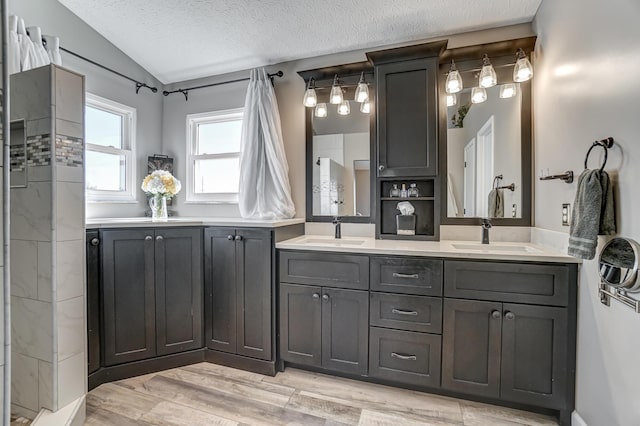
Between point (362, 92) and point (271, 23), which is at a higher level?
point (271, 23)

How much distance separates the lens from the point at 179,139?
316 centimetres

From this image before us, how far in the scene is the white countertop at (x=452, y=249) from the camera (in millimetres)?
1677

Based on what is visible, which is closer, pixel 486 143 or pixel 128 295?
pixel 128 295

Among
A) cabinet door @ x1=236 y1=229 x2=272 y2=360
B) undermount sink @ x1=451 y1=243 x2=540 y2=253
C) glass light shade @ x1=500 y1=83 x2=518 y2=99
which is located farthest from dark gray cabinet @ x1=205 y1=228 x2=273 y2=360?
glass light shade @ x1=500 y1=83 x2=518 y2=99

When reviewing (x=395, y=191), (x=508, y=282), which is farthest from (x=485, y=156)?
(x=508, y=282)

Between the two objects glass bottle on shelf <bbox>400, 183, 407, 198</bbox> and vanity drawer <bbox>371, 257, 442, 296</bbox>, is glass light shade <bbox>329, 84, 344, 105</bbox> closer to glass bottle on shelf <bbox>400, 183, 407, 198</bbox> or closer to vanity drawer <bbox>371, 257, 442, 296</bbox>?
glass bottle on shelf <bbox>400, 183, 407, 198</bbox>

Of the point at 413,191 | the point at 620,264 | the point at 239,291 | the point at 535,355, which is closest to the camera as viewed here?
the point at 620,264

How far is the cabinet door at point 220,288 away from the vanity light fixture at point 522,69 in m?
2.31

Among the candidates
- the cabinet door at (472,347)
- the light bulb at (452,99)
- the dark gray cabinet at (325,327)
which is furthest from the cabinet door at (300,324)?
the light bulb at (452,99)

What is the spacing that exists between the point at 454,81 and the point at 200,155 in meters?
2.45

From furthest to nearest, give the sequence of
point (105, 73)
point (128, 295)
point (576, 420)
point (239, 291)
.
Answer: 1. point (105, 73)
2. point (239, 291)
3. point (128, 295)
4. point (576, 420)

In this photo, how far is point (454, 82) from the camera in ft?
7.23

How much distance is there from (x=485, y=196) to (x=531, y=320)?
0.95m

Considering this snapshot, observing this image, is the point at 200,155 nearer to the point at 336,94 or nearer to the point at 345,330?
the point at 336,94
